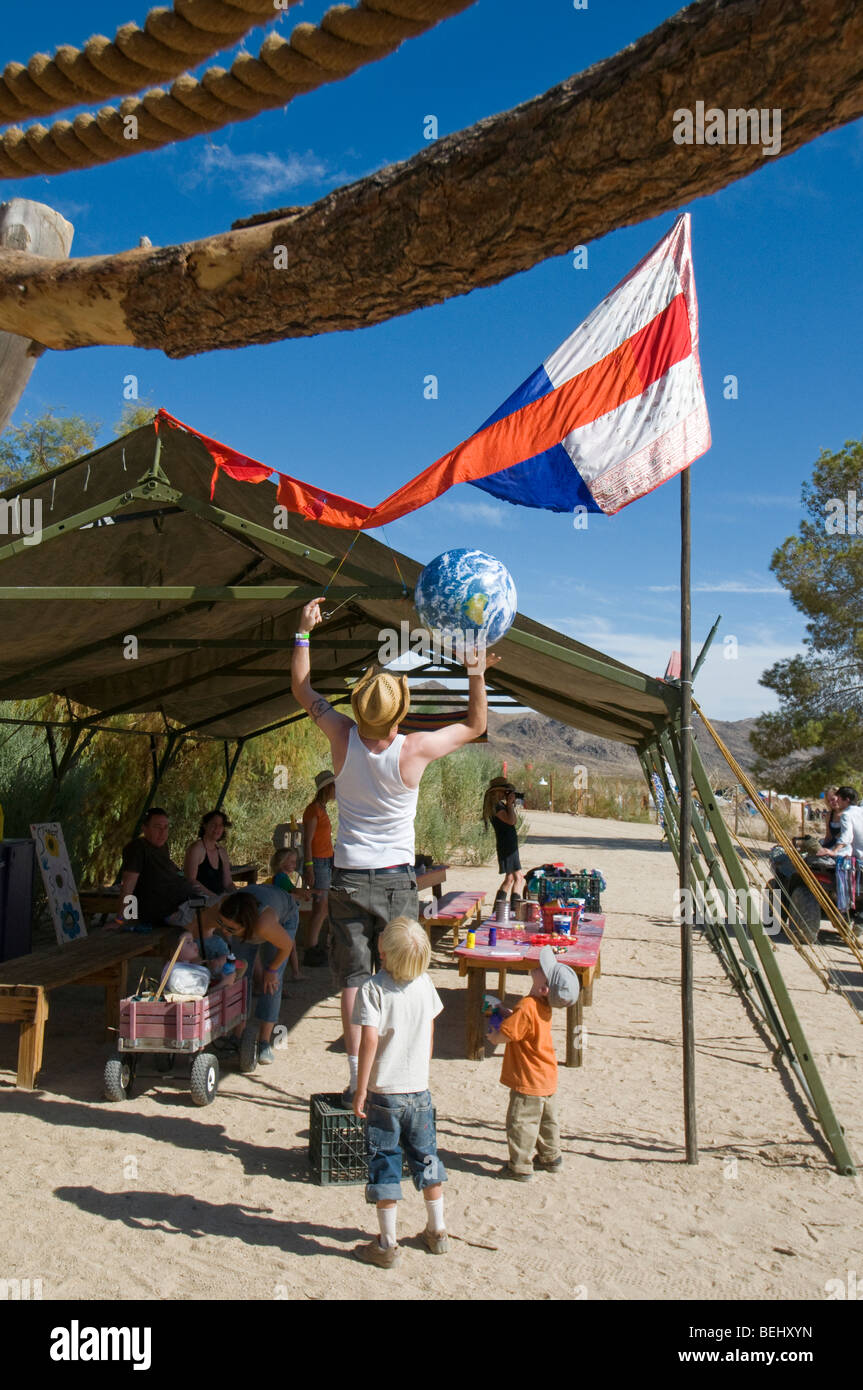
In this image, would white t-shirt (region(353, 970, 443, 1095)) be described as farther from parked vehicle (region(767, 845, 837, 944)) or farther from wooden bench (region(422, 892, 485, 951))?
parked vehicle (region(767, 845, 837, 944))

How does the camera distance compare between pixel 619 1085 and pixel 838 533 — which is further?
pixel 838 533

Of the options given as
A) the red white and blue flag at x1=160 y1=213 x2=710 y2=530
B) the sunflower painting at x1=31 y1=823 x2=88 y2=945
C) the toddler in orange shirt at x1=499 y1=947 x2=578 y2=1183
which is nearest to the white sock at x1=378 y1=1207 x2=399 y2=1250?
the toddler in orange shirt at x1=499 y1=947 x2=578 y2=1183

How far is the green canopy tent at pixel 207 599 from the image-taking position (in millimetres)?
5000

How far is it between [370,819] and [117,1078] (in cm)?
259

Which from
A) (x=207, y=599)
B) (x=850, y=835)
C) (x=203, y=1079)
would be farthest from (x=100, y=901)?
(x=850, y=835)

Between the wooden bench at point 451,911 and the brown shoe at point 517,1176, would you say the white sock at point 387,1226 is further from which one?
the wooden bench at point 451,911

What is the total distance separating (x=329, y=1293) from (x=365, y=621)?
610cm

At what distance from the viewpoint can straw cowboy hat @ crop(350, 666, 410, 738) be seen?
3.80 meters

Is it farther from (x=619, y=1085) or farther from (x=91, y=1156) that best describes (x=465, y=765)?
(x=91, y=1156)

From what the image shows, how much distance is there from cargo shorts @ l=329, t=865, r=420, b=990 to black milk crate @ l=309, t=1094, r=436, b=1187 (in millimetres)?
846

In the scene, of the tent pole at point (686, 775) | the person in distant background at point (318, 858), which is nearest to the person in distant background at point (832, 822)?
the person in distant background at point (318, 858)

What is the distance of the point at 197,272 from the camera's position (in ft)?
5.27

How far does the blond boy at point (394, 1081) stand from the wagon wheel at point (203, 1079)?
197cm

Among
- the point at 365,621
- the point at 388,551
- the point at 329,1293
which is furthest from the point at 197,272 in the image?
the point at 365,621
